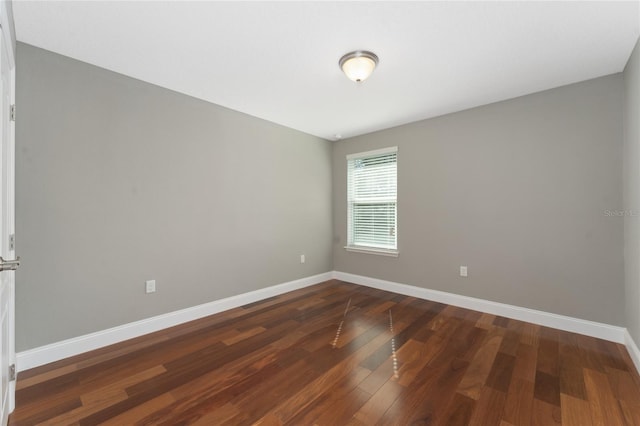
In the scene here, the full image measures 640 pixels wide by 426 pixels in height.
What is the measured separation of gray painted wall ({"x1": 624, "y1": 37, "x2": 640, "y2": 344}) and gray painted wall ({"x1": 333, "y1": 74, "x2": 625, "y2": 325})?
107 mm

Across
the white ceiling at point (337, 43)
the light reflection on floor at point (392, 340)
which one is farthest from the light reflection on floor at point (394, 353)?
the white ceiling at point (337, 43)

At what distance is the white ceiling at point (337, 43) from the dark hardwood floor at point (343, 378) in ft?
8.02

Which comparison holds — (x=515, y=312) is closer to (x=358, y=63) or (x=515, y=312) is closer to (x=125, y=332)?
(x=358, y=63)

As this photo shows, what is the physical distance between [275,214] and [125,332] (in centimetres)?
212

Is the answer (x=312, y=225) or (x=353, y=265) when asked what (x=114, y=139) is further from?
(x=353, y=265)

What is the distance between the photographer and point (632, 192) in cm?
223

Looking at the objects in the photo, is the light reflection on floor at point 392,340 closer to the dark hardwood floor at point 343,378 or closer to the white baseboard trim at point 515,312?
the dark hardwood floor at point 343,378

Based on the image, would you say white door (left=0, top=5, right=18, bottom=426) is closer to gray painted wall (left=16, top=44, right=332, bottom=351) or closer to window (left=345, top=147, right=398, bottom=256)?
gray painted wall (left=16, top=44, right=332, bottom=351)

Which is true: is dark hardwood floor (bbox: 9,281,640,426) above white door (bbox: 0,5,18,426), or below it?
below

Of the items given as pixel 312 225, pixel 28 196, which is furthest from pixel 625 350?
pixel 28 196

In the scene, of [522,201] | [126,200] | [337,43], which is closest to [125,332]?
[126,200]

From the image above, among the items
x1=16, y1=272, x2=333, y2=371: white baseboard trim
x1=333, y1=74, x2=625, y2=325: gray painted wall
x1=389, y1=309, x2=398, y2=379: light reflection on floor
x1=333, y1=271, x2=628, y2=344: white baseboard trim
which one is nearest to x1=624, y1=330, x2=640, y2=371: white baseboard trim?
x1=333, y1=271, x2=628, y2=344: white baseboard trim

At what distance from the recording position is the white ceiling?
69.1 inches

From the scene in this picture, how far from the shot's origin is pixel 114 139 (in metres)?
2.51
